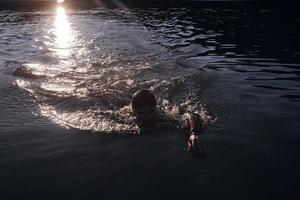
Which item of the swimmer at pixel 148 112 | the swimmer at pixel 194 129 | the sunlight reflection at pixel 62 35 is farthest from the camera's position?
the sunlight reflection at pixel 62 35

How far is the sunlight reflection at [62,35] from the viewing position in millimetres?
21266

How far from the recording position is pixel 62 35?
26.4 meters

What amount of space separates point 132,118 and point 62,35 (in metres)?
17.2

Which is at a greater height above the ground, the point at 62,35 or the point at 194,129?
the point at 194,129

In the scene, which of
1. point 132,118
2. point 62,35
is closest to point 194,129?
point 132,118

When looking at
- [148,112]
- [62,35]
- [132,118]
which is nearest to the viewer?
[148,112]

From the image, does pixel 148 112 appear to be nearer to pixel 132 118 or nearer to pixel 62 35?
pixel 132 118

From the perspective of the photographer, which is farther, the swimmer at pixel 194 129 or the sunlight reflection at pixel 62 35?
the sunlight reflection at pixel 62 35

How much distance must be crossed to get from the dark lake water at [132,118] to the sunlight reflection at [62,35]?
154 mm

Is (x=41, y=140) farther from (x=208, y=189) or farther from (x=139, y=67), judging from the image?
(x=139, y=67)

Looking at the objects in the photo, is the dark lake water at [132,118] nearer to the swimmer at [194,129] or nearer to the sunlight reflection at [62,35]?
the sunlight reflection at [62,35]

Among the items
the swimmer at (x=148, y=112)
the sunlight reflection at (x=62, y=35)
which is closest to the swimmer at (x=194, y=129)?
the swimmer at (x=148, y=112)

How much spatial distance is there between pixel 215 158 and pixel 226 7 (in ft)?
108

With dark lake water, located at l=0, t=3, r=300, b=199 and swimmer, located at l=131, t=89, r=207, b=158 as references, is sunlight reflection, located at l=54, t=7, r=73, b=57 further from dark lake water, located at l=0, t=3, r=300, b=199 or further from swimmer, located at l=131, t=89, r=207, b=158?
swimmer, located at l=131, t=89, r=207, b=158
